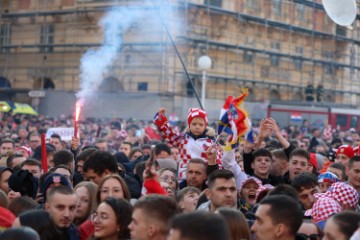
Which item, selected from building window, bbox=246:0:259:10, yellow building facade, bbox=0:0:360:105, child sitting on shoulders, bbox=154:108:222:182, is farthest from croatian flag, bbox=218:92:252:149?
building window, bbox=246:0:259:10

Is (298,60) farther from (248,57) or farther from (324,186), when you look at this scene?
(324,186)

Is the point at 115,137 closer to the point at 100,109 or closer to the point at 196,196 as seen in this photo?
the point at 196,196

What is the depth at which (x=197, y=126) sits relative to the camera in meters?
9.61

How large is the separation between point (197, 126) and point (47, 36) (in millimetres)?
31029

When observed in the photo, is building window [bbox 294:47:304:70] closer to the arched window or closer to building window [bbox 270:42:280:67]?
building window [bbox 270:42:280:67]

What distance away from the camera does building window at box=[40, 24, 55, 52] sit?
39.5 metres

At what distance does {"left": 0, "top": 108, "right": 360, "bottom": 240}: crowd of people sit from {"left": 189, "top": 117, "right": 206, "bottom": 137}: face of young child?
0.05ft

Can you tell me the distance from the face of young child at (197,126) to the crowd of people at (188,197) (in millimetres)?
14

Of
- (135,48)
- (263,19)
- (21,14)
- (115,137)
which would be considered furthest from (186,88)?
(115,137)

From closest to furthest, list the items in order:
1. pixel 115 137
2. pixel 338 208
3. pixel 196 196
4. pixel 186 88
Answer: pixel 338 208, pixel 196 196, pixel 115 137, pixel 186 88

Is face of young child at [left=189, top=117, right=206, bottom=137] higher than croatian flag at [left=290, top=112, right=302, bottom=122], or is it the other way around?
croatian flag at [left=290, top=112, right=302, bottom=122]

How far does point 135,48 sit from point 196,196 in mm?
27737

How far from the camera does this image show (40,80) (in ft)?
131

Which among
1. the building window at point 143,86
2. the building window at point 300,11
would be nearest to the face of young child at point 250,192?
the building window at point 143,86
